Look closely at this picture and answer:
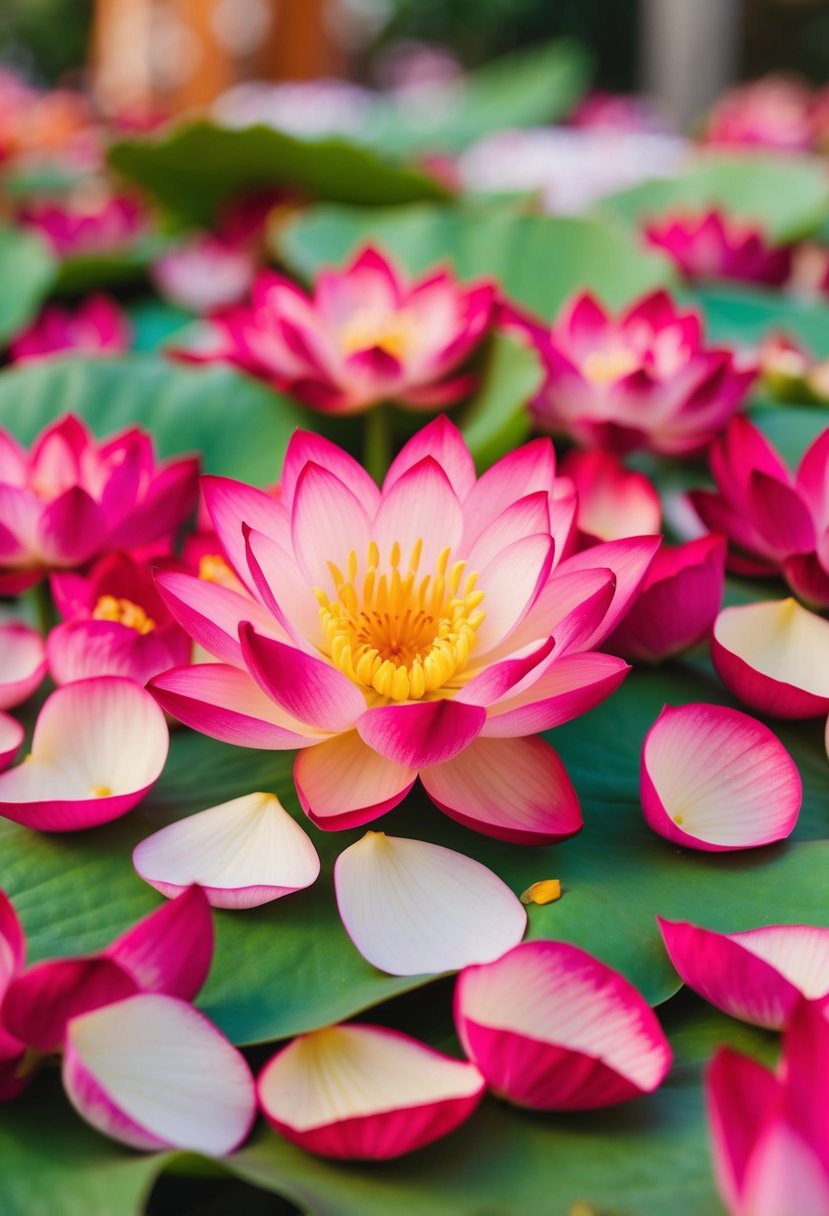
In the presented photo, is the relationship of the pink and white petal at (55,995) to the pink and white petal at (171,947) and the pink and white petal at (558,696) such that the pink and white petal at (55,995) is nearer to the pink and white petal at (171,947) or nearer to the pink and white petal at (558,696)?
the pink and white petal at (171,947)

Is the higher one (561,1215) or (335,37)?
(561,1215)

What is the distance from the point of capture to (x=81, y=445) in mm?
553

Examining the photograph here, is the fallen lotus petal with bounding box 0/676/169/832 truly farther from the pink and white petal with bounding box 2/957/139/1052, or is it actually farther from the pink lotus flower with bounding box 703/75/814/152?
the pink lotus flower with bounding box 703/75/814/152

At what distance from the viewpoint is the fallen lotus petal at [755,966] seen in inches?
12.4

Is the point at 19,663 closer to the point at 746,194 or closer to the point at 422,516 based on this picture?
the point at 422,516

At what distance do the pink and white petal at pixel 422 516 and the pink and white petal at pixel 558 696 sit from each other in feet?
0.24

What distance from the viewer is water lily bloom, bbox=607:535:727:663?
0.44 meters

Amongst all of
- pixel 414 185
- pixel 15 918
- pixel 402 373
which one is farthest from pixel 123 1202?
pixel 414 185

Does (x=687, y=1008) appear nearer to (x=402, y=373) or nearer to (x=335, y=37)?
(x=402, y=373)

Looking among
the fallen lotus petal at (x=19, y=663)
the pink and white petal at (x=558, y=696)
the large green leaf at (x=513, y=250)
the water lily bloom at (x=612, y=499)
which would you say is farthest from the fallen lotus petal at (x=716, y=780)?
the large green leaf at (x=513, y=250)

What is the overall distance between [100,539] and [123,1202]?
1.00 ft

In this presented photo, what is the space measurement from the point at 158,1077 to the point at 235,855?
77 mm

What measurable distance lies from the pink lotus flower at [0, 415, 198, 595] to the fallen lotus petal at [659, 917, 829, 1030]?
0.30 meters

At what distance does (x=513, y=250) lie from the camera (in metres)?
0.89
